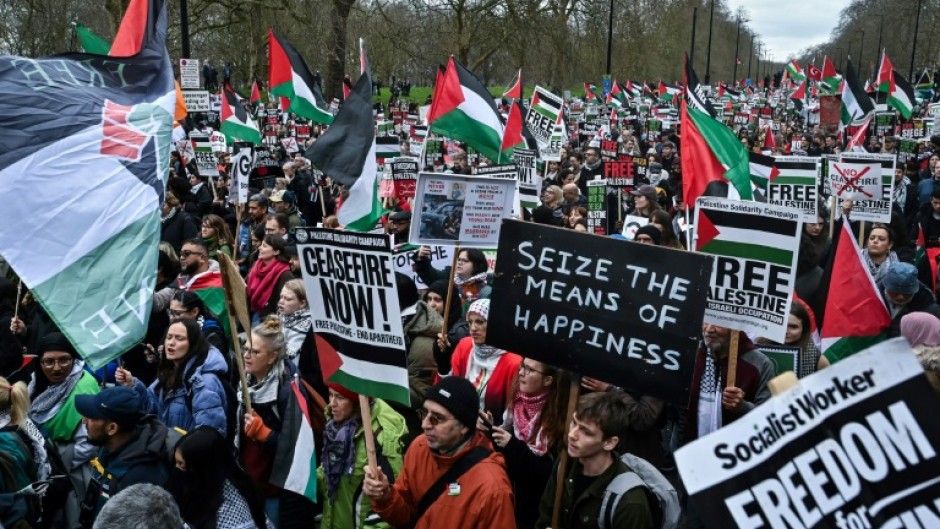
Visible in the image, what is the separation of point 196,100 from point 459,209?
10.6 m

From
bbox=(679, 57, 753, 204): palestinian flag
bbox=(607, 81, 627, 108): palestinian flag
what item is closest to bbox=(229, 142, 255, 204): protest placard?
bbox=(679, 57, 753, 204): palestinian flag

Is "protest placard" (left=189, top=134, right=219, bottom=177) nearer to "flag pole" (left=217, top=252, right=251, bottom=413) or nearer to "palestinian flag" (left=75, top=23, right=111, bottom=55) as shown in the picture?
"palestinian flag" (left=75, top=23, right=111, bottom=55)

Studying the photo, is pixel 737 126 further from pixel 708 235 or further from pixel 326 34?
pixel 708 235

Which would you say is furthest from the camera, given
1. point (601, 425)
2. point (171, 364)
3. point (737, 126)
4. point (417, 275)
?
Answer: point (737, 126)

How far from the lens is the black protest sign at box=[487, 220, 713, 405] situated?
12.3ft

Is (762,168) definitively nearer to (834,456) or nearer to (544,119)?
(544,119)

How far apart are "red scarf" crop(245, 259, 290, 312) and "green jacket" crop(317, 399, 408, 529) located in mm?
3206

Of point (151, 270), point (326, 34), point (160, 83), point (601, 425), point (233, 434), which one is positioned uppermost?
point (326, 34)

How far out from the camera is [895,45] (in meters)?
77.2

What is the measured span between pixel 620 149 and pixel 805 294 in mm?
14875

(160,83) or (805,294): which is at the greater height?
(160,83)

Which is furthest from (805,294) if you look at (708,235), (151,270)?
(151,270)

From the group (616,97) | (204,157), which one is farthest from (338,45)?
(204,157)

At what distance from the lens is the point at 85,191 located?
3670mm
